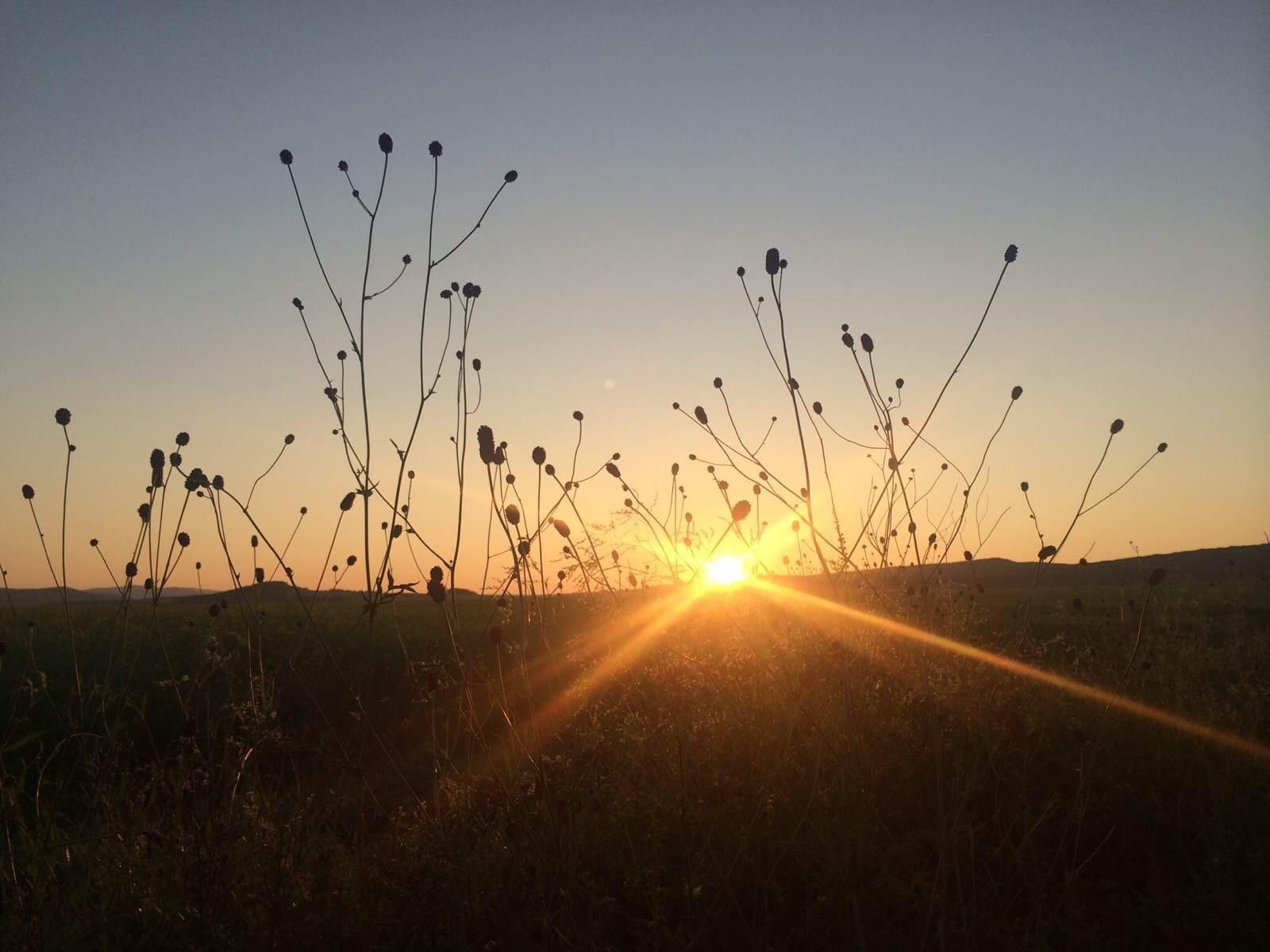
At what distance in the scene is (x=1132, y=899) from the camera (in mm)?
2961

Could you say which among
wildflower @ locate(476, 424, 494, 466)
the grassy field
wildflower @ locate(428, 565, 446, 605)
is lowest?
the grassy field

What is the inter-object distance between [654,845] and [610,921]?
0.28 metres

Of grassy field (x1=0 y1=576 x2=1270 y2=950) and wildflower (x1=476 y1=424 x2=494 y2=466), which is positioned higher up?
wildflower (x1=476 y1=424 x2=494 y2=466)

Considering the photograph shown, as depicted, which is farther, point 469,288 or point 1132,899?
point 1132,899

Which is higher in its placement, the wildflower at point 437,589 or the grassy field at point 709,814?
the wildflower at point 437,589

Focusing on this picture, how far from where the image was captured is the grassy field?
2307 mm

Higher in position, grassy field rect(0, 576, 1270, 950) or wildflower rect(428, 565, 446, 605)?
wildflower rect(428, 565, 446, 605)

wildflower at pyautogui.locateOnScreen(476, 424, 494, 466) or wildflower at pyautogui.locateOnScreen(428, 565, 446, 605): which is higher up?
wildflower at pyautogui.locateOnScreen(476, 424, 494, 466)

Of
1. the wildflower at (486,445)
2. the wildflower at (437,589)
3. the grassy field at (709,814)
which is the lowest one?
the grassy field at (709,814)

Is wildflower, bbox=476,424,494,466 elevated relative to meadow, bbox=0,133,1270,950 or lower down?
elevated

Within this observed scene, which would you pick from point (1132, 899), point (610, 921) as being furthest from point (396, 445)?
point (1132, 899)

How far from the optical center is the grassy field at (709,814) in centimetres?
231

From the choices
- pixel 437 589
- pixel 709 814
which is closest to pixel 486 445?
pixel 437 589

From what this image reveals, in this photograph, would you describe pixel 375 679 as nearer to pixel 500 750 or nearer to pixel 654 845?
pixel 500 750
